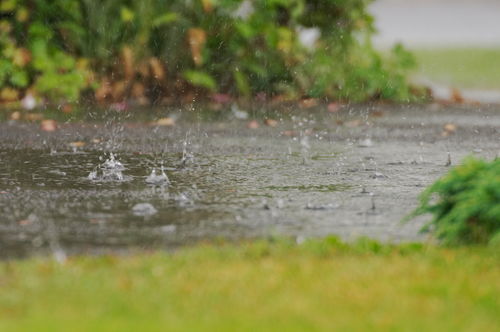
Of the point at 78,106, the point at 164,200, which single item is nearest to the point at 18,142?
the point at 78,106

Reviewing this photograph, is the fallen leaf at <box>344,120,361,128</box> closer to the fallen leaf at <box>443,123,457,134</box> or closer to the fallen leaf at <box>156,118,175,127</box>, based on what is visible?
the fallen leaf at <box>443,123,457,134</box>

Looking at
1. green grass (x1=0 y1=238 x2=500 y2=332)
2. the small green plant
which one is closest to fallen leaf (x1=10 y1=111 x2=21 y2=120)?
green grass (x1=0 y1=238 x2=500 y2=332)

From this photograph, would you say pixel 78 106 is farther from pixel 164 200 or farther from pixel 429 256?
pixel 429 256

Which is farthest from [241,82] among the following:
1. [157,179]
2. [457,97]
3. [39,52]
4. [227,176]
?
[157,179]

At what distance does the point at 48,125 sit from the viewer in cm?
919

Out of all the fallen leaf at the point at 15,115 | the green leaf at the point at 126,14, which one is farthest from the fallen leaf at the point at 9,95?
the green leaf at the point at 126,14

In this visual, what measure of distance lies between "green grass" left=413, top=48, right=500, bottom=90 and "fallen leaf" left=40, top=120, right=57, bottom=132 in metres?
5.50

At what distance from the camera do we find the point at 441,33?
64.7ft

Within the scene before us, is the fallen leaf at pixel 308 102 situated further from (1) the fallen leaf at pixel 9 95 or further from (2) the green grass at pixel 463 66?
(1) the fallen leaf at pixel 9 95

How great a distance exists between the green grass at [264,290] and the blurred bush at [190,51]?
5755 mm

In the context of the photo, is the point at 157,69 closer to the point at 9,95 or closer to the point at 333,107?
the point at 9,95

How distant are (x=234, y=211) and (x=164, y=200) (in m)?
0.50

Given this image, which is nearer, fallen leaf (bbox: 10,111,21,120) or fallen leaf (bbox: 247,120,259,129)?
fallen leaf (bbox: 247,120,259,129)

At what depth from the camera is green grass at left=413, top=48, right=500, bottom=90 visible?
13.1 metres
